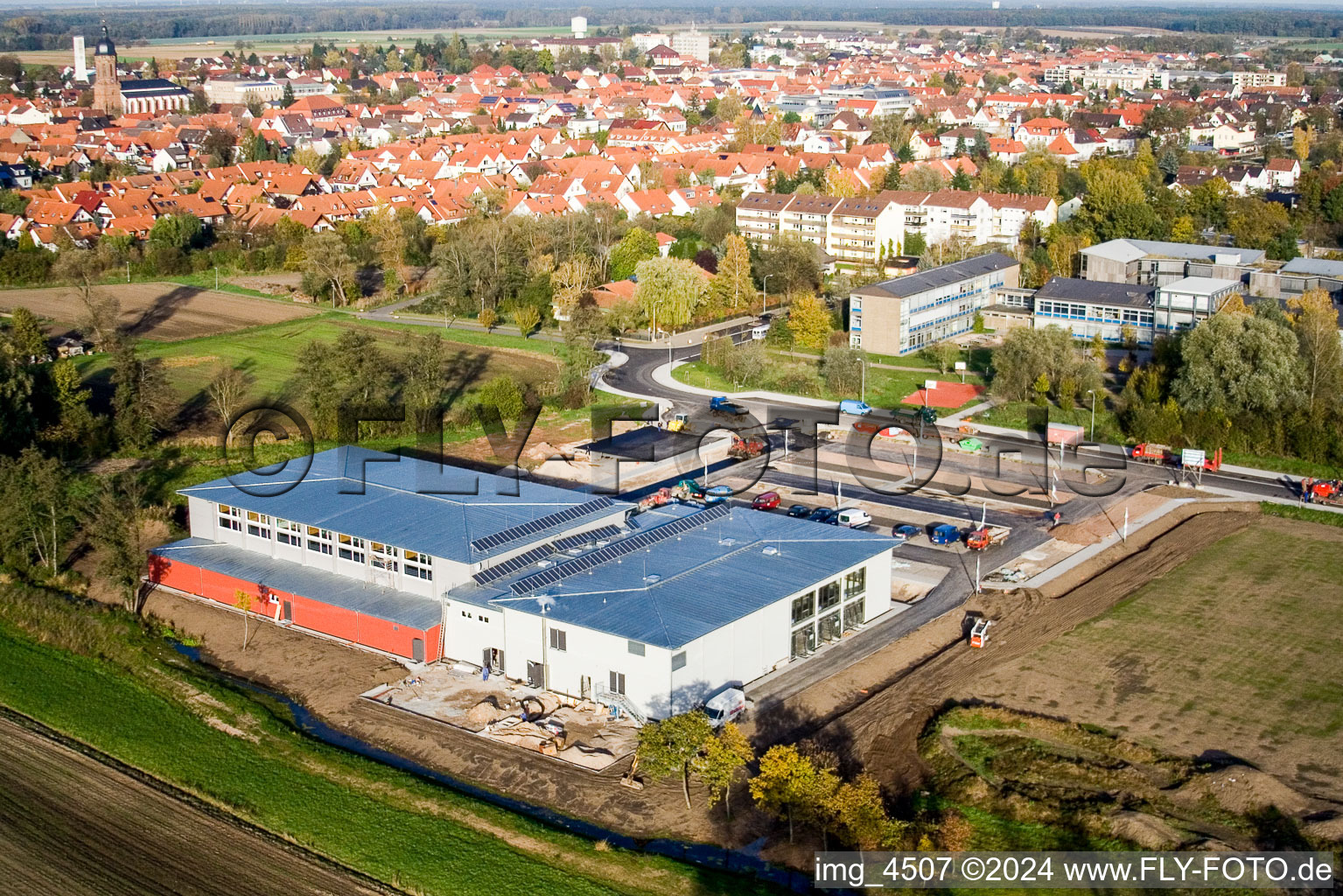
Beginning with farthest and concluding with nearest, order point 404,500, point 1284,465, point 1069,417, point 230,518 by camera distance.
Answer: point 1069,417 → point 1284,465 → point 230,518 → point 404,500

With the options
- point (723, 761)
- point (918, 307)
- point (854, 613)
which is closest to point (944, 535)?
point (854, 613)

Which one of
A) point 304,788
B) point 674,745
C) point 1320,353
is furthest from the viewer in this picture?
point 1320,353

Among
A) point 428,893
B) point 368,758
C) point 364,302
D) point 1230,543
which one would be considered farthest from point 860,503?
point 364,302

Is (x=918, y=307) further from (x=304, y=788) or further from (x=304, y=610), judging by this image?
(x=304, y=788)

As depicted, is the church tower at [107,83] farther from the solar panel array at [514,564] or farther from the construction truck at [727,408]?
the solar panel array at [514,564]

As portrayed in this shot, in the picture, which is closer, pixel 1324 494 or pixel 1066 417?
pixel 1324 494

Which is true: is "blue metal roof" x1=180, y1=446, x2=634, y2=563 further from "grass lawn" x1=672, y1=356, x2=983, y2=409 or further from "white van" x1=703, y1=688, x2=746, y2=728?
→ "grass lawn" x1=672, y1=356, x2=983, y2=409

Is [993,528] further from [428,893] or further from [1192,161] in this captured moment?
[1192,161]

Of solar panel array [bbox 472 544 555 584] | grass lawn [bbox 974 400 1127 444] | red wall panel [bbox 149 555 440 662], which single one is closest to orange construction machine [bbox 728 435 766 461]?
grass lawn [bbox 974 400 1127 444]
